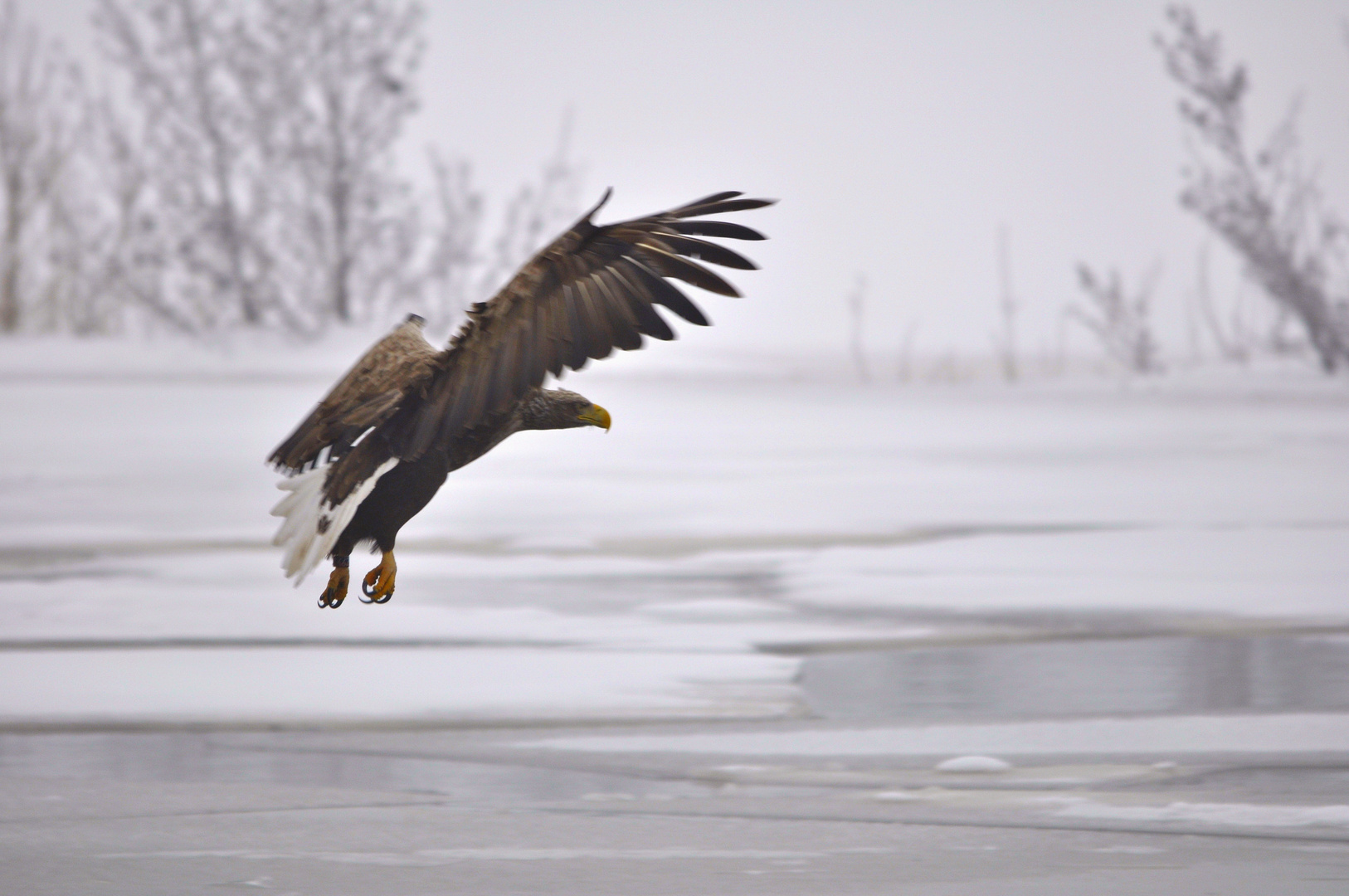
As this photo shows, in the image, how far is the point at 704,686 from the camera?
5961 mm

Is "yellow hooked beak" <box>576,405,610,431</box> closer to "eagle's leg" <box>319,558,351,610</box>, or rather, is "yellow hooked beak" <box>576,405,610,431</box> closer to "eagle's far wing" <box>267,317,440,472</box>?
"eagle's far wing" <box>267,317,440,472</box>

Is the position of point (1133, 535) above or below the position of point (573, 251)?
below

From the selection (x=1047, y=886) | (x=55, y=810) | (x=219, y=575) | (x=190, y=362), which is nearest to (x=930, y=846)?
(x=1047, y=886)

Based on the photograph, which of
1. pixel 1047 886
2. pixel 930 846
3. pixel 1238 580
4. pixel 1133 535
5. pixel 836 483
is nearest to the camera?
pixel 1047 886

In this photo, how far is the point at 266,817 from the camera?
14.2 feet

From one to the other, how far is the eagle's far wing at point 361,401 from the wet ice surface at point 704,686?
2.83 ft

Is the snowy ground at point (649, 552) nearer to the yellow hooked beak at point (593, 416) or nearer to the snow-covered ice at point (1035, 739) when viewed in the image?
the snow-covered ice at point (1035, 739)

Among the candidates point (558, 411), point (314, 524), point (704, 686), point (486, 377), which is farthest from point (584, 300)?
point (704, 686)

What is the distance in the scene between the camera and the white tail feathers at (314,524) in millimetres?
4410

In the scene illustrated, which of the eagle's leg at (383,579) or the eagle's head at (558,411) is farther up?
the eagle's head at (558,411)

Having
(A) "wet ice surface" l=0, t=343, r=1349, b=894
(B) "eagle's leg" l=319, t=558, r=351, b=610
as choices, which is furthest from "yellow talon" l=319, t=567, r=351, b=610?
(A) "wet ice surface" l=0, t=343, r=1349, b=894

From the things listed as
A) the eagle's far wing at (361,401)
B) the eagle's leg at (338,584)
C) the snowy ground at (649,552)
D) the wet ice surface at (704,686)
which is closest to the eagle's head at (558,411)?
the eagle's far wing at (361,401)

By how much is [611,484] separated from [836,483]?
1583 millimetres

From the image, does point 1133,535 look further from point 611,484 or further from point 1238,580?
point 611,484
